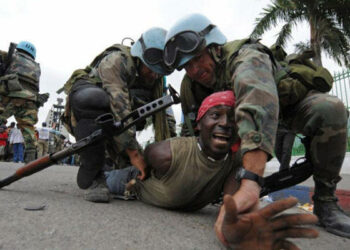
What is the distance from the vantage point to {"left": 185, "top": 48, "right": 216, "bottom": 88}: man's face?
2.11 metres

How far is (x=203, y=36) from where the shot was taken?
2.12m

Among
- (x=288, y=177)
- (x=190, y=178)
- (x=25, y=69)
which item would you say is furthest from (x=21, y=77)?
(x=288, y=177)

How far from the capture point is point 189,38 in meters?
2.04

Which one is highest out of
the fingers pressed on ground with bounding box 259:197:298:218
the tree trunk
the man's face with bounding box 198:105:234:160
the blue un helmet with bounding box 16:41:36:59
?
the tree trunk

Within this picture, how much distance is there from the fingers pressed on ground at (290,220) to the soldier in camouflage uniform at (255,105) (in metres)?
0.11

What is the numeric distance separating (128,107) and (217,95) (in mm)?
716

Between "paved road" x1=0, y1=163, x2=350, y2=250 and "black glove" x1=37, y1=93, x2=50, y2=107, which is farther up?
"black glove" x1=37, y1=93, x2=50, y2=107

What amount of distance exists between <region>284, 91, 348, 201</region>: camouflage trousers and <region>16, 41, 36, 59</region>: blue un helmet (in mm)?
4998

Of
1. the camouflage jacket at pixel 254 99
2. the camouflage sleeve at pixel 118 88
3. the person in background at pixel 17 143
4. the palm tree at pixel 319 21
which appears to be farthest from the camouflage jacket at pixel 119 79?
the palm tree at pixel 319 21

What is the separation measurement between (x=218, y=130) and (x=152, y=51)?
3.44 feet

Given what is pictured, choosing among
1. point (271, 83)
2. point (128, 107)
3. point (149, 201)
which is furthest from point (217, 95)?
point (149, 201)

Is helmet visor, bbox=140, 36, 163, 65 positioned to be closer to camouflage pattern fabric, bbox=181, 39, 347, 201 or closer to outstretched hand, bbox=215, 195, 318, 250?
camouflage pattern fabric, bbox=181, 39, 347, 201

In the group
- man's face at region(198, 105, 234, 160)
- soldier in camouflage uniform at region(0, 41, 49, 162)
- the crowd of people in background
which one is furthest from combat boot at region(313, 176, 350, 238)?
the crowd of people in background

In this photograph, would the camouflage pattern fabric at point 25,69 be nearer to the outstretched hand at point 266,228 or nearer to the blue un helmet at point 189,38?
the blue un helmet at point 189,38
